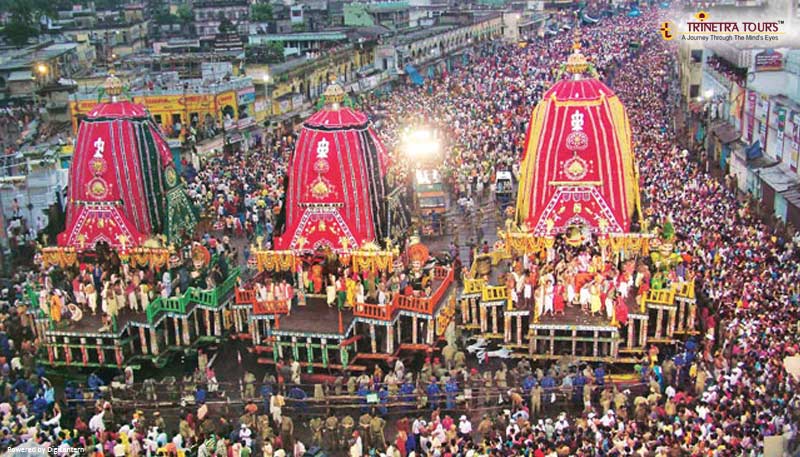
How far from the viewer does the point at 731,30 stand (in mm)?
48406

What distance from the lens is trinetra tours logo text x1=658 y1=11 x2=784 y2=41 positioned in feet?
149

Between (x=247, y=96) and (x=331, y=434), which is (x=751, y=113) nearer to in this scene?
(x=331, y=434)

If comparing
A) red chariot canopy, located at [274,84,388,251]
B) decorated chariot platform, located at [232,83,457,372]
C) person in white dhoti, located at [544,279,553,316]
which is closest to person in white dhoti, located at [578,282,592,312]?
person in white dhoti, located at [544,279,553,316]

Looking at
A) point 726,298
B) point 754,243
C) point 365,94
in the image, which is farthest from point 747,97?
point 365,94

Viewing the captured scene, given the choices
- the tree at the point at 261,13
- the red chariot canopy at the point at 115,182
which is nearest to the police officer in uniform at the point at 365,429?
the red chariot canopy at the point at 115,182

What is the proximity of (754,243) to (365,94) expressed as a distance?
3732 centimetres

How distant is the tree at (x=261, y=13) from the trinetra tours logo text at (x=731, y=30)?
48.0 metres

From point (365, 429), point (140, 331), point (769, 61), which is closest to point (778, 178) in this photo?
point (769, 61)

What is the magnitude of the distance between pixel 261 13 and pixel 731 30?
55159mm

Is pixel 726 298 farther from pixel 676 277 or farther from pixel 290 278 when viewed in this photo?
pixel 290 278

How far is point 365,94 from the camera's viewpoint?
2389 inches

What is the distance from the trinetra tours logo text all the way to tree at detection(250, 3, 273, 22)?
1892 inches

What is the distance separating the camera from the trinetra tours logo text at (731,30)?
149ft

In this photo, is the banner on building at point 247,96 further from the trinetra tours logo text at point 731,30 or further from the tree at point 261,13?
the tree at point 261,13
